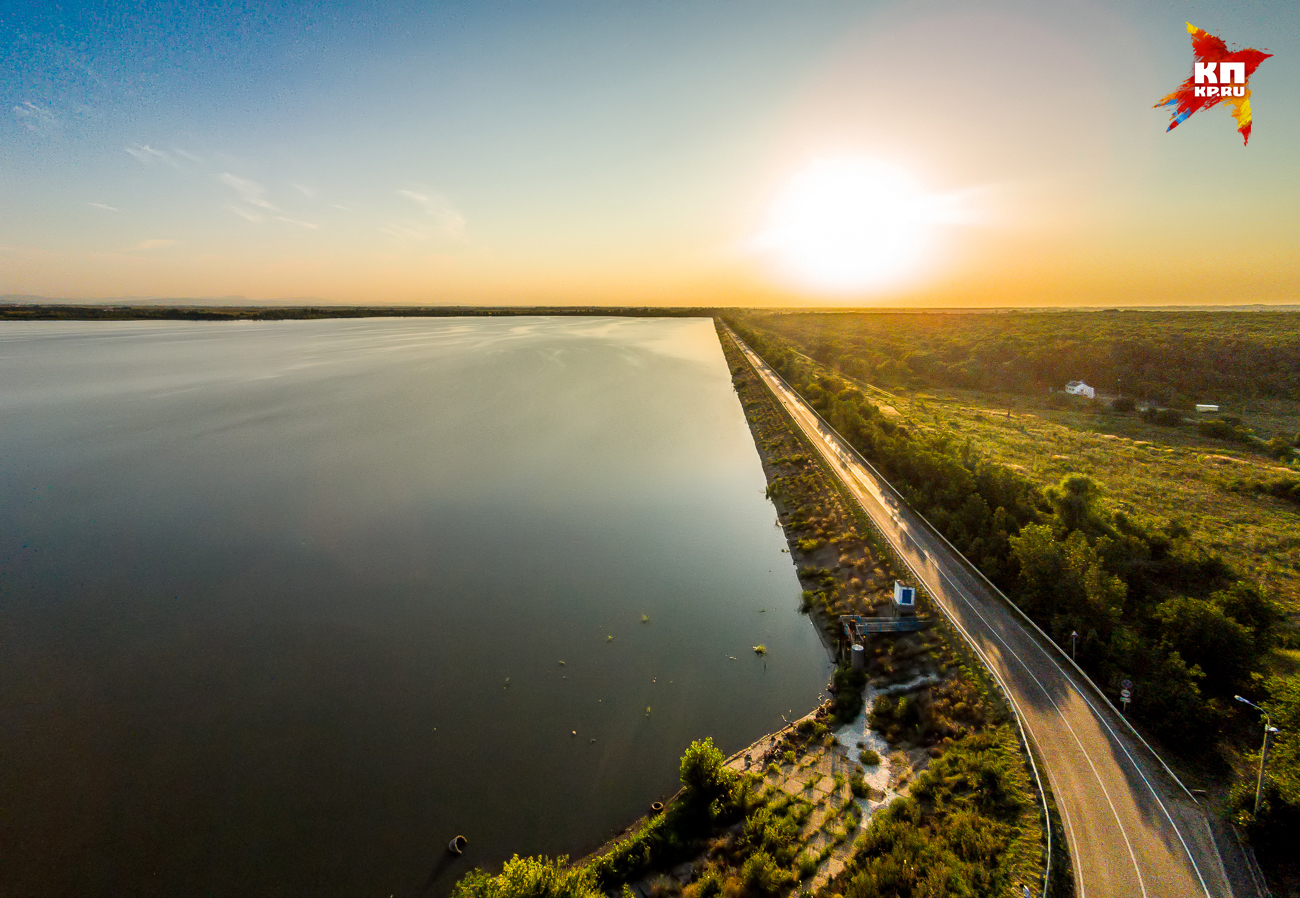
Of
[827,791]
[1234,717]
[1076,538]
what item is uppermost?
[1076,538]

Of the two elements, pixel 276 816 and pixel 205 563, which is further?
pixel 205 563

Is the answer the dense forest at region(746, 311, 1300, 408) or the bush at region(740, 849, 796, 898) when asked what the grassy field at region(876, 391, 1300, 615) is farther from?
the bush at region(740, 849, 796, 898)

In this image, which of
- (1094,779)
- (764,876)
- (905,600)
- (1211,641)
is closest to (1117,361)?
(1211,641)

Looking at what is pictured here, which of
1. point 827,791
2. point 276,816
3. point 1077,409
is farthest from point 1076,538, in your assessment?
point 1077,409

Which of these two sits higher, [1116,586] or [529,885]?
[1116,586]

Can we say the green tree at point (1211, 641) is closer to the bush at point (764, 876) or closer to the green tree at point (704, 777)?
the bush at point (764, 876)

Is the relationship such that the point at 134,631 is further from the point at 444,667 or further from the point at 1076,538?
the point at 1076,538

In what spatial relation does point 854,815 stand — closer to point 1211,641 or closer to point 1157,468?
point 1211,641

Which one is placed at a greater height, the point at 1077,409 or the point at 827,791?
the point at 1077,409
